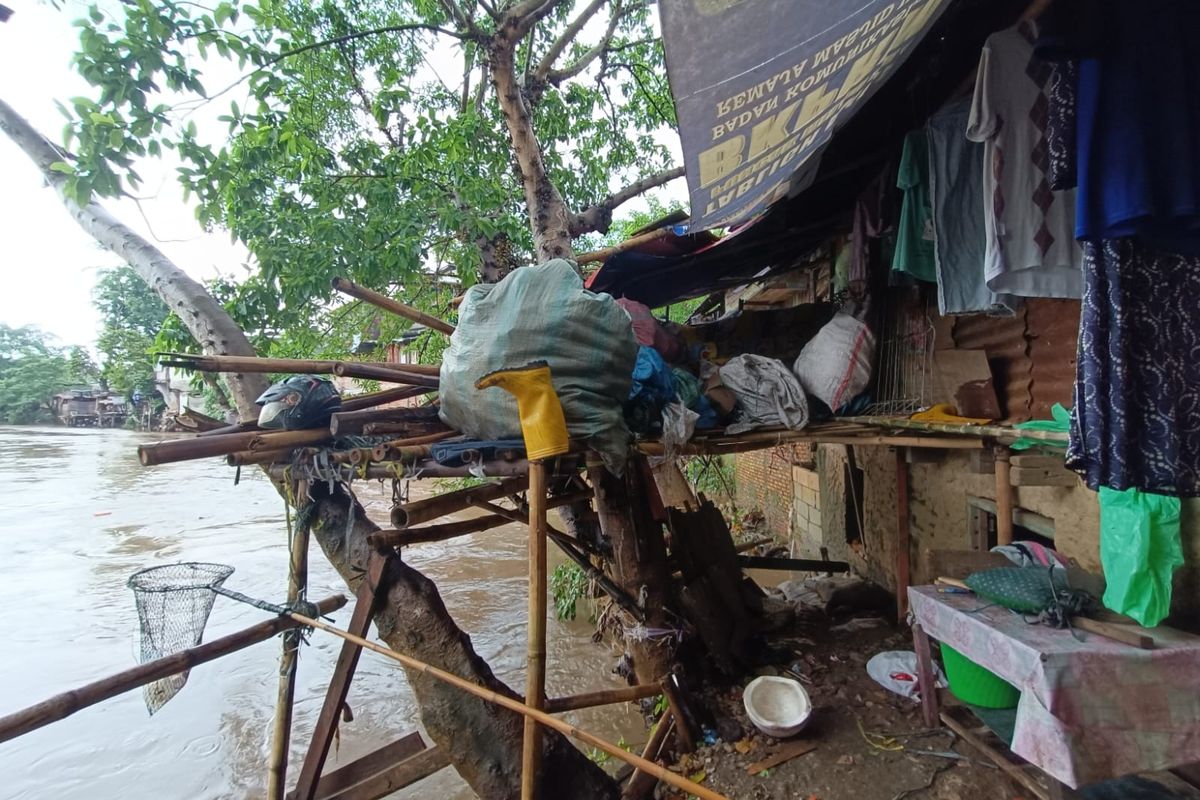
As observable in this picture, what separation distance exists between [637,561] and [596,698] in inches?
45.1

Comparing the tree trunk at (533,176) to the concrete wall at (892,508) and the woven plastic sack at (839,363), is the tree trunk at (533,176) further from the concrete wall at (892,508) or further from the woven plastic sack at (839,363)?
the concrete wall at (892,508)

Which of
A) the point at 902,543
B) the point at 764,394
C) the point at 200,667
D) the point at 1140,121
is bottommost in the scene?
the point at 200,667

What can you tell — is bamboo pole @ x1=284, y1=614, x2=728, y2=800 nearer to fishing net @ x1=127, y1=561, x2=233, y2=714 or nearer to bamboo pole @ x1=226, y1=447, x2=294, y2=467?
fishing net @ x1=127, y1=561, x2=233, y2=714

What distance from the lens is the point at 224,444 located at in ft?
9.67

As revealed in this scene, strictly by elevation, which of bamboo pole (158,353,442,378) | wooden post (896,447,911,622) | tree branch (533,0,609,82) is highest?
tree branch (533,0,609,82)

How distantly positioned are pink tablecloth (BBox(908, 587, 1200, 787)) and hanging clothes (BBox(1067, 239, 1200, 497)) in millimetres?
860

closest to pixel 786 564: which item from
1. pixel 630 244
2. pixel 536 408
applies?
pixel 630 244

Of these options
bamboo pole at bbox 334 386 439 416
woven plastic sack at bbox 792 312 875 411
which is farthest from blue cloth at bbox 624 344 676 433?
bamboo pole at bbox 334 386 439 416

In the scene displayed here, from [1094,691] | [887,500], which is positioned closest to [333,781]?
[1094,691]

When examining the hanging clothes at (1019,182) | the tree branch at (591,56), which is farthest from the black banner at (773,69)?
the tree branch at (591,56)

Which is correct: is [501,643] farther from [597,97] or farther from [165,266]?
[597,97]

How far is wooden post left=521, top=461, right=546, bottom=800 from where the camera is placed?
2684 mm

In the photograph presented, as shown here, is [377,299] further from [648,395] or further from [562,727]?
[562,727]

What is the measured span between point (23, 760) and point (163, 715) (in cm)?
142
